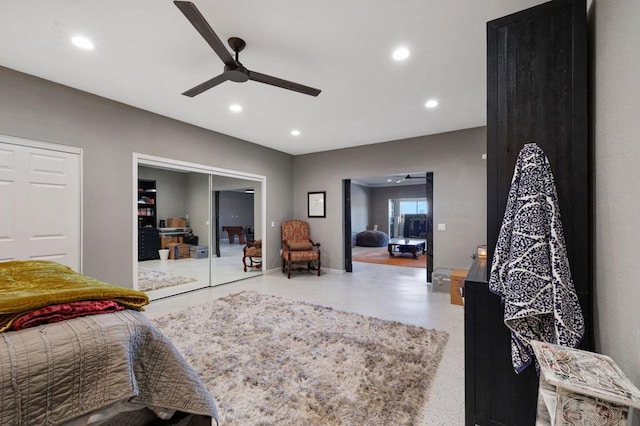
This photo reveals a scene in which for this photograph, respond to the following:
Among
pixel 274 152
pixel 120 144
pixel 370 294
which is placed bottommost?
pixel 370 294

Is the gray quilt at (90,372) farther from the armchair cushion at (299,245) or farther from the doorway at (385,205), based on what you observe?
the doorway at (385,205)

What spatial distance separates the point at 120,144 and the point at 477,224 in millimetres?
5587

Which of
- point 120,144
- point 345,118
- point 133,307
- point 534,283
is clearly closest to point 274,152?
point 345,118

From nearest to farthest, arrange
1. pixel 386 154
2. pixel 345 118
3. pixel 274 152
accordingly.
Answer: pixel 345 118 < pixel 386 154 < pixel 274 152

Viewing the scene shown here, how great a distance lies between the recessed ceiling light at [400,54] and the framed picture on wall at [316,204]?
12.6 feet

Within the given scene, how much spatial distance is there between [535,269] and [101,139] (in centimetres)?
450

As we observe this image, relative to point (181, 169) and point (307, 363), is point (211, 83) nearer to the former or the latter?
point (181, 169)

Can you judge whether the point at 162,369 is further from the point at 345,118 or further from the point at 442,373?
the point at 345,118

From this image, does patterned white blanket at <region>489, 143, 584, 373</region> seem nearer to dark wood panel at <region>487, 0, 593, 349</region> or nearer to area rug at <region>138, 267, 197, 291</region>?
dark wood panel at <region>487, 0, 593, 349</region>

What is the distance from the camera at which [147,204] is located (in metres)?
4.08

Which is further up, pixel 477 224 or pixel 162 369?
pixel 477 224

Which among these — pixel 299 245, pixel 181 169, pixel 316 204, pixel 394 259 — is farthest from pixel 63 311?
pixel 394 259

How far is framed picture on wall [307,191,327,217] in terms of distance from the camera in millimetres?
6184

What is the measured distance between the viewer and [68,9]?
195cm
